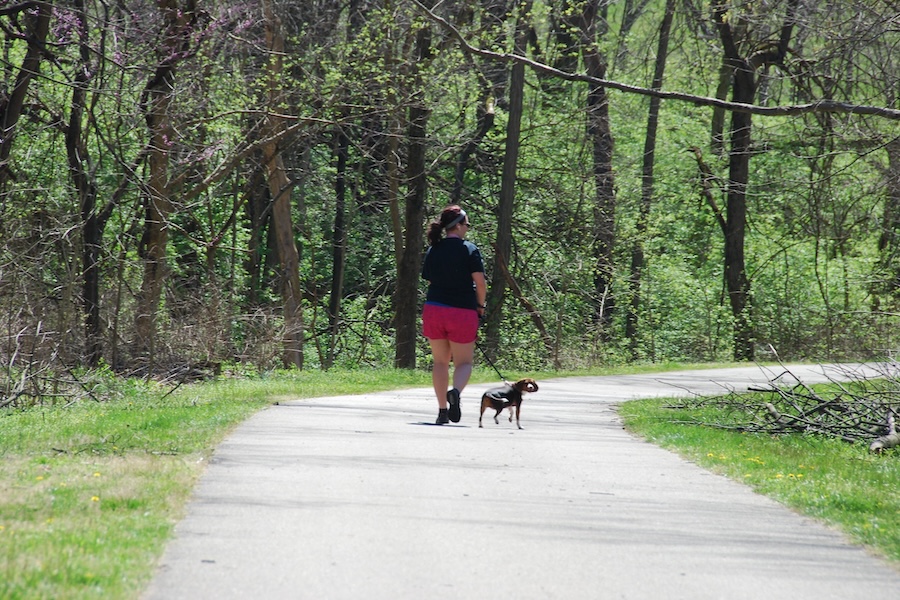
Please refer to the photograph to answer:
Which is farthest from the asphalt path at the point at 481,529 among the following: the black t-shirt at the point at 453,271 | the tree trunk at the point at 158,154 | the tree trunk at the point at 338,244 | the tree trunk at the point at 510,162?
the tree trunk at the point at 338,244

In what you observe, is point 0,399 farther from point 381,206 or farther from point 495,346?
point 381,206

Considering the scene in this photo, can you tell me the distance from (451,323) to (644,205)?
2381 centimetres

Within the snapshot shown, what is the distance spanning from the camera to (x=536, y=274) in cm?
3262

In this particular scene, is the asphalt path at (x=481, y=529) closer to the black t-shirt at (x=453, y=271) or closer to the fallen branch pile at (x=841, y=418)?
the black t-shirt at (x=453, y=271)

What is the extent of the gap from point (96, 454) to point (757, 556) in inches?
195

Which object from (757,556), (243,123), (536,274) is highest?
(243,123)

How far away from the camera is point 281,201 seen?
28859 mm

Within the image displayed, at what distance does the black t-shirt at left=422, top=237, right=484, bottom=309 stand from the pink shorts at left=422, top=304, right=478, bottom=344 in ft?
0.23

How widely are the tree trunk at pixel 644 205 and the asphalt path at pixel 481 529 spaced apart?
77.6ft

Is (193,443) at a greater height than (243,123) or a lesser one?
lesser

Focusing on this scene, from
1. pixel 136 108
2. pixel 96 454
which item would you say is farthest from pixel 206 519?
pixel 136 108

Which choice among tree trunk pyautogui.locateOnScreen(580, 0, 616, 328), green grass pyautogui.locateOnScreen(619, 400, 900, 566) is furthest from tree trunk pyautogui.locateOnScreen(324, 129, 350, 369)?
green grass pyautogui.locateOnScreen(619, 400, 900, 566)

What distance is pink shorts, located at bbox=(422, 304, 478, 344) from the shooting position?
11.8 meters

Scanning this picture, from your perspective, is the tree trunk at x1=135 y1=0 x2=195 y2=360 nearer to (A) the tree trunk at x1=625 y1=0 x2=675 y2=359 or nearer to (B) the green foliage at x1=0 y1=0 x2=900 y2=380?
(B) the green foliage at x1=0 y1=0 x2=900 y2=380
